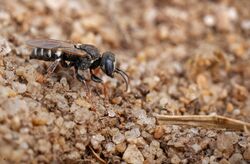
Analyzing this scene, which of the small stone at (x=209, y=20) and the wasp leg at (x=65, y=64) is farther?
the small stone at (x=209, y=20)

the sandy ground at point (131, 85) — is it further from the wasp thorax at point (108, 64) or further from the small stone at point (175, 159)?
Answer: the wasp thorax at point (108, 64)

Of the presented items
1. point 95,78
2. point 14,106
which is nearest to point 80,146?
point 14,106

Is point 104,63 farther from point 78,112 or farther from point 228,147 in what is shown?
point 228,147

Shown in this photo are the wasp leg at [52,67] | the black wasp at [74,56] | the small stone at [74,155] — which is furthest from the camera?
the black wasp at [74,56]

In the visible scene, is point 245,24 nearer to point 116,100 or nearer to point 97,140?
point 116,100

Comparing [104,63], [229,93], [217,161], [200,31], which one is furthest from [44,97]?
[200,31]

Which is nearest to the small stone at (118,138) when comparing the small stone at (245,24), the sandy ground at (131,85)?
the sandy ground at (131,85)

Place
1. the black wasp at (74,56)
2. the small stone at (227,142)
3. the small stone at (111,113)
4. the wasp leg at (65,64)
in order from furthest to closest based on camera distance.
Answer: the wasp leg at (65,64)
the black wasp at (74,56)
the small stone at (111,113)
the small stone at (227,142)
